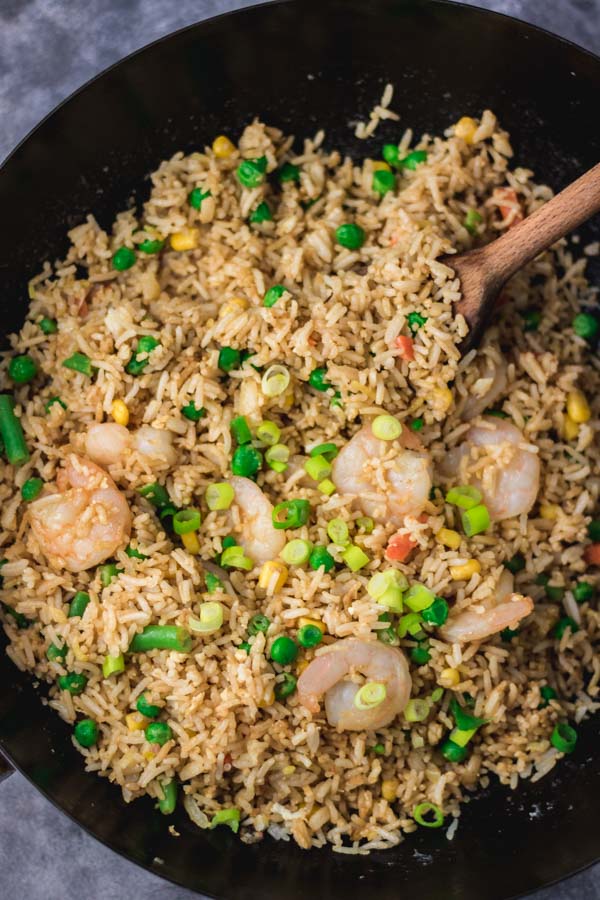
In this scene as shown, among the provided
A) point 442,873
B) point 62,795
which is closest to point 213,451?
point 62,795

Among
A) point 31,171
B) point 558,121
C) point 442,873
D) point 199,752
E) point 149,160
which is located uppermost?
point 31,171

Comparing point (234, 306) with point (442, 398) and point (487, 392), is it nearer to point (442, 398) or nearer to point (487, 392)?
point (442, 398)

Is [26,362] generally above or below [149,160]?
below

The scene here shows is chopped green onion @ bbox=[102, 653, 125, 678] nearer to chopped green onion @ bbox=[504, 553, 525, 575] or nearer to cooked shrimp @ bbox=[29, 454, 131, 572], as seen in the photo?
cooked shrimp @ bbox=[29, 454, 131, 572]

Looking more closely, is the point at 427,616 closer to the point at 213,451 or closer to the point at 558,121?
the point at 213,451

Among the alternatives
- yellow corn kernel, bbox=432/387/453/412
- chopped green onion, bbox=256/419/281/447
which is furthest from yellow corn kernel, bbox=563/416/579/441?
chopped green onion, bbox=256/419/281/447

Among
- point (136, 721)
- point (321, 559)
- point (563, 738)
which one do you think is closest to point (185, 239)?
point (321, 559)

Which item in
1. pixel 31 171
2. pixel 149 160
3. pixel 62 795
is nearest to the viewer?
pixel 62 795
